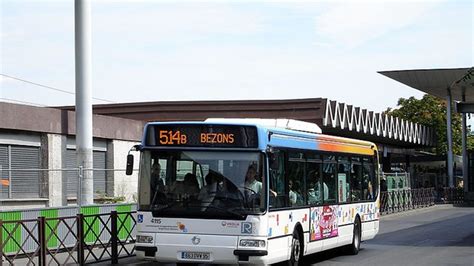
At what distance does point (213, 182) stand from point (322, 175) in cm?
387

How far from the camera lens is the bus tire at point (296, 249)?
1341 centimetres

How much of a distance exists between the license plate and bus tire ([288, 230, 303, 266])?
200 centimetres

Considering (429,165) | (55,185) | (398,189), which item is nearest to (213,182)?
(55,185)

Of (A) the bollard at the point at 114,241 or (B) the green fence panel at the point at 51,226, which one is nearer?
(B) the green fence panel at the point at 51,226

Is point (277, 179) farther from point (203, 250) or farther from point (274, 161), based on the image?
point (203, 250)

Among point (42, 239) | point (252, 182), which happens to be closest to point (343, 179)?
point (252, 182)

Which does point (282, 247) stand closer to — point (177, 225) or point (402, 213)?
point (177, 225)

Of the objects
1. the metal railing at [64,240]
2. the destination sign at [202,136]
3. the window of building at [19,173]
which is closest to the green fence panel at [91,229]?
the metal railing at [64,240]

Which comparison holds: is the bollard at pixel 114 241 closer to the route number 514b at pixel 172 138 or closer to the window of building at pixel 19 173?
the route number 514b at pixel 172 138

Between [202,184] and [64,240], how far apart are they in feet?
11.9

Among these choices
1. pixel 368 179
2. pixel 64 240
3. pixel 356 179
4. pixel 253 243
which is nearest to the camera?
pixel 253 243

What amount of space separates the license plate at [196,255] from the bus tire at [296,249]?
6.56 feet

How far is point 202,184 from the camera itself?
12266 mm

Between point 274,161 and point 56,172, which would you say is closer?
point 274,161
